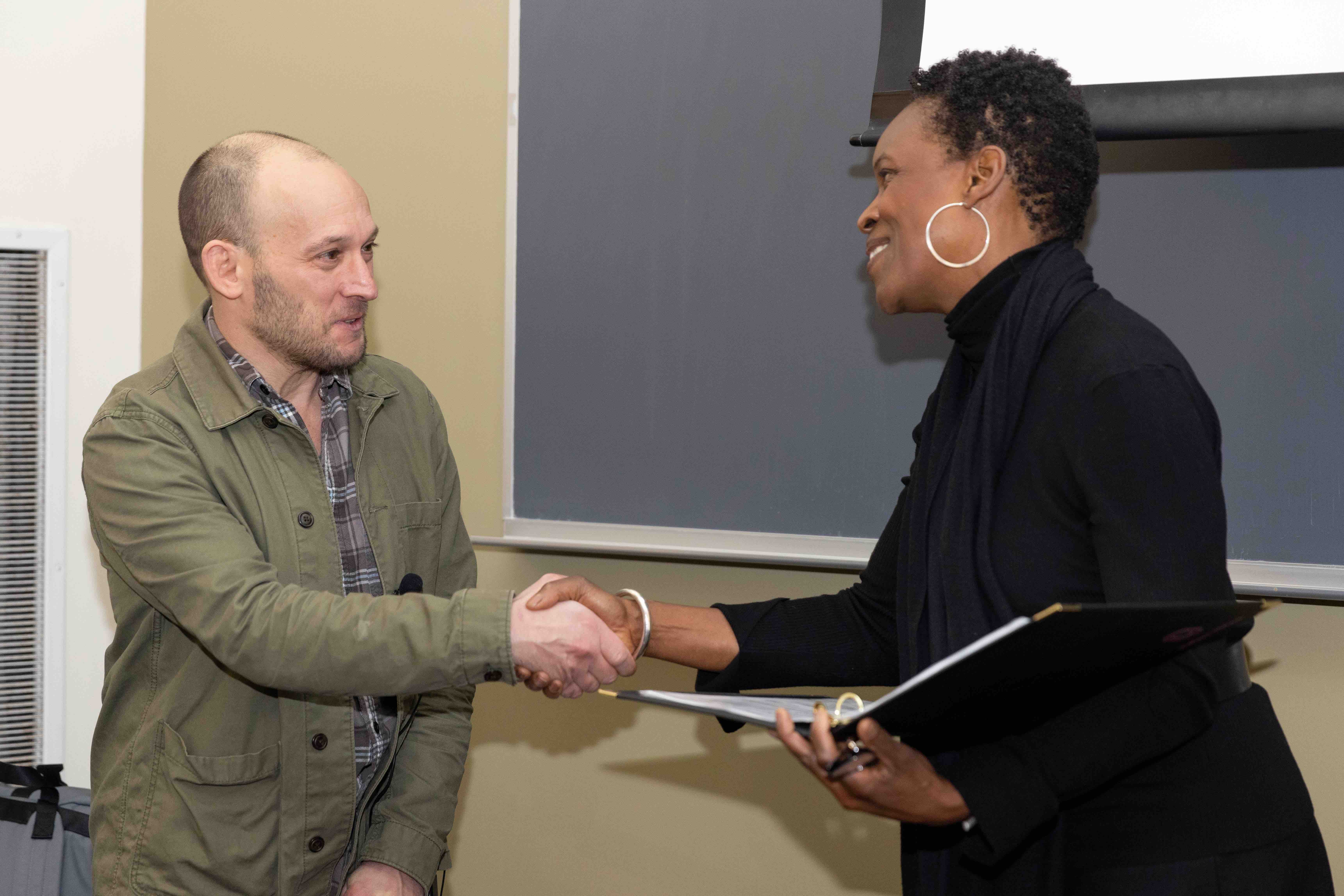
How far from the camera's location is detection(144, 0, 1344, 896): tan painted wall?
8.72 ft

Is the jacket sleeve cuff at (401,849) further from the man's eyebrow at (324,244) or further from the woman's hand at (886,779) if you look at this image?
the man's eyebrow at (324,244)

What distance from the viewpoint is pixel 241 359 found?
1.79m

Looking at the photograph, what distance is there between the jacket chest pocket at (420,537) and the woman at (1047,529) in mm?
774

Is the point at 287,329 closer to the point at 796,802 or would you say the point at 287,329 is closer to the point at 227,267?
the point at 227,267

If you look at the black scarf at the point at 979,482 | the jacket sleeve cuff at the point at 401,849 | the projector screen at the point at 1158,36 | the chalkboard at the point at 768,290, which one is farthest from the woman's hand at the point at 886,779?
the projector screen at the point at 1158,36

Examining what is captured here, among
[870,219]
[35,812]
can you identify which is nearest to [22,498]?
[35,812]

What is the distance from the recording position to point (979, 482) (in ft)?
4.79

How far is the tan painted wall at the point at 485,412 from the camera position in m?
2.66

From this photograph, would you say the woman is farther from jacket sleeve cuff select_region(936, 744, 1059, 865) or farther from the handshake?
the handshake

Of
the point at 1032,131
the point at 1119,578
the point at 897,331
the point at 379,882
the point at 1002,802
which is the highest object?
the point at 1032,131

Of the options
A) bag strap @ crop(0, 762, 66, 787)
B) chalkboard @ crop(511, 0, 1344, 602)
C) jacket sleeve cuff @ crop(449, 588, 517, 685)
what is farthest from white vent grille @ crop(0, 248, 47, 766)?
jacket sleeve cuff @ crop(449, 588, 517, 685)

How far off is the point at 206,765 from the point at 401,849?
0.34 metres

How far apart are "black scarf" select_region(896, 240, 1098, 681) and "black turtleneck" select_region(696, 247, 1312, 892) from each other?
2 centimetres

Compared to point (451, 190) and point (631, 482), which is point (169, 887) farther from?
point (451, 190)
